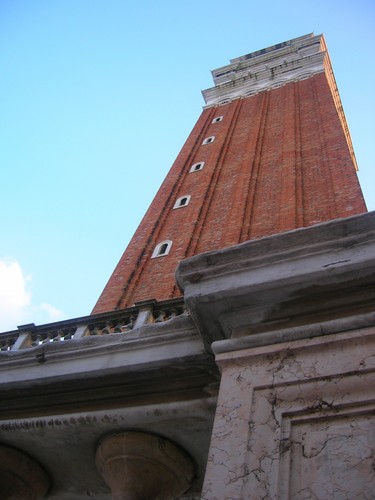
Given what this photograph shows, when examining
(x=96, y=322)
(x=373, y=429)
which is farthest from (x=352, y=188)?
(x=373, y=429)

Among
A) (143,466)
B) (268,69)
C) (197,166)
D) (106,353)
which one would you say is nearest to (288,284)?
(106,353)

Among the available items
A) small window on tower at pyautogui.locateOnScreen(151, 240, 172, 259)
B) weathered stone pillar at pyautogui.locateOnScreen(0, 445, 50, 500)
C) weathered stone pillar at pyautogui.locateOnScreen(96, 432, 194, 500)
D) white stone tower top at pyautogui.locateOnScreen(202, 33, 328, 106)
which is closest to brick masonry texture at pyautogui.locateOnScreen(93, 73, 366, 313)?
small window on tower at pyautogui.locateOnScreen(151, 240, 172, 259)

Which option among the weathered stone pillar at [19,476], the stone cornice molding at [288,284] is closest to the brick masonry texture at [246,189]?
the weathered stone pillar at [19,476]

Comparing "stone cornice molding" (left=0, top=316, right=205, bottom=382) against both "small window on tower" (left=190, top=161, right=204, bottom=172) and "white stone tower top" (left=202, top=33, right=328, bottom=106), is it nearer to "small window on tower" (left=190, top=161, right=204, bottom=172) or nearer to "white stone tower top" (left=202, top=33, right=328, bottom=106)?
"small window on tower" (left=190, top=161, right=204, bottom=172)

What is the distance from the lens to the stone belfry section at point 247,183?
11.0 m

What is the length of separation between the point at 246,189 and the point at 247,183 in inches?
A: 16.8

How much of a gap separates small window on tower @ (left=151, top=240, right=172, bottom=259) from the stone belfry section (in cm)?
3

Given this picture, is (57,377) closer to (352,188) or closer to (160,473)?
(160,473)

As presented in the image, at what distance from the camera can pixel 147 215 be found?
1448cm

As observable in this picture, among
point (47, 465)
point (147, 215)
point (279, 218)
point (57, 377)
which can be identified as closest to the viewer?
point (57, 377)

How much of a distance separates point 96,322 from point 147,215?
27.8 feet

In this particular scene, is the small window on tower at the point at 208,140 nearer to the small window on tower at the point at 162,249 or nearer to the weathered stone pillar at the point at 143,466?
the small window on tower at the point at 162,249

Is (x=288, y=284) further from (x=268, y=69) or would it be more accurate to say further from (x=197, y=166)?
(x=268, y=69)

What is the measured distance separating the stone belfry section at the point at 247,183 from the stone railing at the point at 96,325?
3521 millimetres
